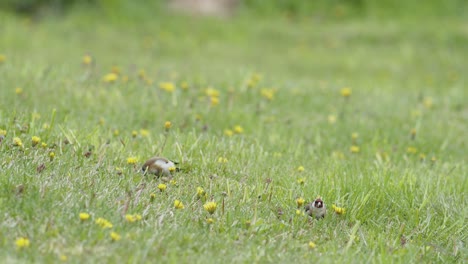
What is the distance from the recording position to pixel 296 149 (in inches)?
208

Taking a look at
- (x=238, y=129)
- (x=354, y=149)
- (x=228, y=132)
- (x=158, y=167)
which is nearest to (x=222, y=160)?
Result: (x=158, y=167)

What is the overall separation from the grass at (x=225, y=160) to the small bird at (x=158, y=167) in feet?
0.25

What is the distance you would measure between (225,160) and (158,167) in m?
0.59

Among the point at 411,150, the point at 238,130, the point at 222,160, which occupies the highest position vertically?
the point at 222,160

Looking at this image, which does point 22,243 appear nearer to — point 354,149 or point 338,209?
point 338,209

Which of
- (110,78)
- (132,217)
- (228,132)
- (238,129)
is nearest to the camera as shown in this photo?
(132,217)

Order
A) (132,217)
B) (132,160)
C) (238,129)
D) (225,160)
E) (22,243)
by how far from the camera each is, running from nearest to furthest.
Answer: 1. (22,243)
2. (132,217)
3. (132,160)
4. (225,160)
5. (238,129)

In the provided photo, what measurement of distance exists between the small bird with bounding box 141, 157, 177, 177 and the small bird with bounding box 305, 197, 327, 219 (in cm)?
84

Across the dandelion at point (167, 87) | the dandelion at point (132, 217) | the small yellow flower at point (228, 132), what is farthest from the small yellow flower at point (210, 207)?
the dandelion at point (167, 87)

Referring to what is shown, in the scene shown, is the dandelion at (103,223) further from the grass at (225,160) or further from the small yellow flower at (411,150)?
the small yellow flower at (411,150)

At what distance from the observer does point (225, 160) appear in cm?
433

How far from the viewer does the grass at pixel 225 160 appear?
10.4 ft

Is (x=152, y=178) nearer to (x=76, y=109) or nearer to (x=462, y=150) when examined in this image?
(x=76, y=109)

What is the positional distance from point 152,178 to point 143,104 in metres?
2.48
